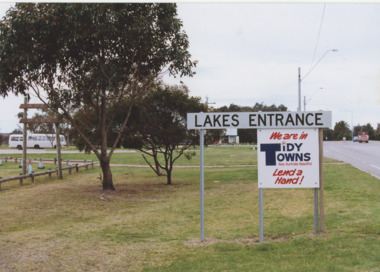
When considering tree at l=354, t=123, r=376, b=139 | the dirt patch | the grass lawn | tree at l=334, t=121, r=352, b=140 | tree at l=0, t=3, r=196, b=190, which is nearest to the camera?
the grass lawn

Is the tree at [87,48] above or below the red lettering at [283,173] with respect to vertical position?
above

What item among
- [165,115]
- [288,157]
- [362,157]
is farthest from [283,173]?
[362,157]

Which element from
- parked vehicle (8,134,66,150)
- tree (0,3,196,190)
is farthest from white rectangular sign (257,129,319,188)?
parked vehicle (8,134,66,150)

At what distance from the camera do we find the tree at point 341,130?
127 meters

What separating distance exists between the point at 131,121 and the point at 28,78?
4.64 m

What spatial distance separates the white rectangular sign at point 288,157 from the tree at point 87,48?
7.12 metres

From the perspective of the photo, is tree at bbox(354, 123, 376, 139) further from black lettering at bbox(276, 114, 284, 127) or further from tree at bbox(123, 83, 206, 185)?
black lettering at bbox(276, 114, 284, 127)

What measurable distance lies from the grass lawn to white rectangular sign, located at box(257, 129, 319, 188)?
0.93 m

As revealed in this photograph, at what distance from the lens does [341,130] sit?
129 m

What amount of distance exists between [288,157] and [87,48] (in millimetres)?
8770

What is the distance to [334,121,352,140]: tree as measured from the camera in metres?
127

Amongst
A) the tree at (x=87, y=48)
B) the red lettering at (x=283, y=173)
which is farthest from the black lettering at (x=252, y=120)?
Answer: the tree at (x=87, y=48)

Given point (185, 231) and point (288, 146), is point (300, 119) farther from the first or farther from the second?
point (185, 231)

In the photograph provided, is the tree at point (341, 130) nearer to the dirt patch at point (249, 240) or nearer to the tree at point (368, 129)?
the tree at point (368, 129)
